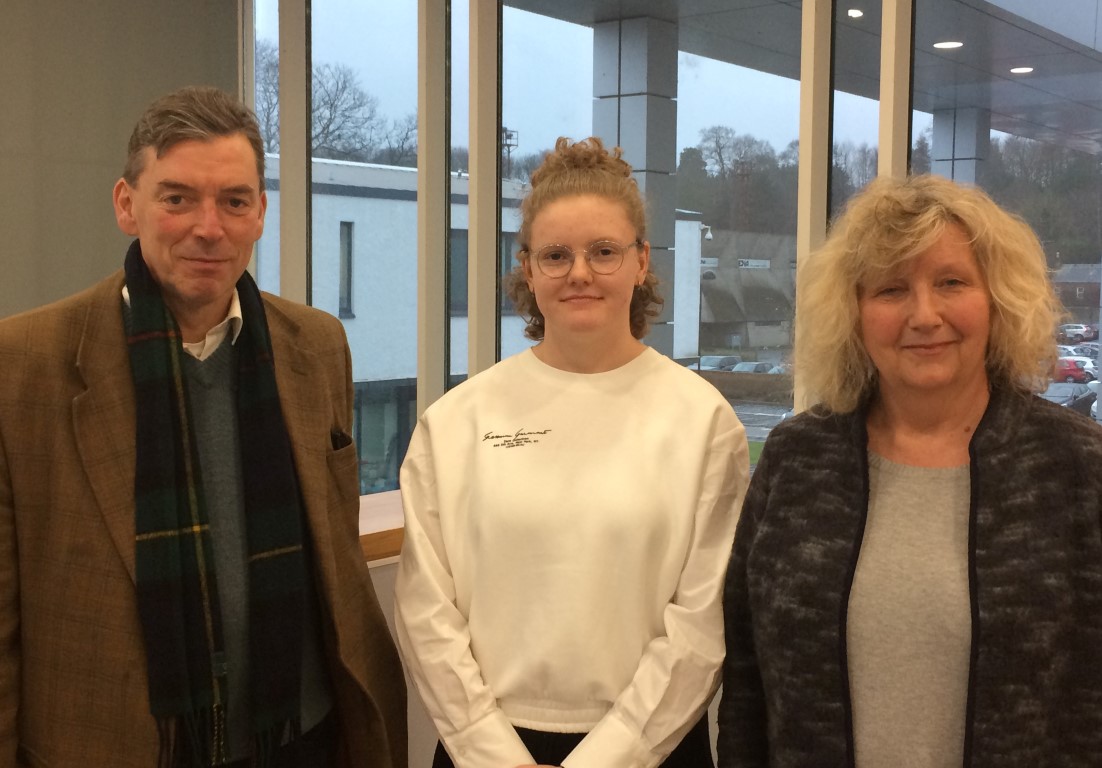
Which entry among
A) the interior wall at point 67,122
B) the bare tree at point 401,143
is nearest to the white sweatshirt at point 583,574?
the bare tree at point 401,143

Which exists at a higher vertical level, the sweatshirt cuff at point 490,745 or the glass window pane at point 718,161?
the glass window pane at point 718,161

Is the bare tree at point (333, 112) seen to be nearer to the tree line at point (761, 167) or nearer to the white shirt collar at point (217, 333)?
the tree line at point (761, 167)

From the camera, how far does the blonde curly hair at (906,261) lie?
165cm

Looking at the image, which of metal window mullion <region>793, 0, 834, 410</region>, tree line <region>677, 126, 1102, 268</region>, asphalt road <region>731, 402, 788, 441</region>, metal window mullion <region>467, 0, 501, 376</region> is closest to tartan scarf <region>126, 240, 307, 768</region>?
tree line <region>677, 126, 1102, 268</region>

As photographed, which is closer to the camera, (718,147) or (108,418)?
(108,418)

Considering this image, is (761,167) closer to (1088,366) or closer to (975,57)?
(975,57)

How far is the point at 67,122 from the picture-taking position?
15.9 feet

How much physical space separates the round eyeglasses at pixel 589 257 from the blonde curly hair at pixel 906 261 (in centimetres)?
35

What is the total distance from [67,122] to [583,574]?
406 centimetres

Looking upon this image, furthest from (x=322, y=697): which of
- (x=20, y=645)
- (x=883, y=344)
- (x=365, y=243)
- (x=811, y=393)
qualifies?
(x=365, y=243)

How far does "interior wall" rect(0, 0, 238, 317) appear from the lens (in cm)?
470

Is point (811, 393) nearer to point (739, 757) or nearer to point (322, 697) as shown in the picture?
point (739, 757)

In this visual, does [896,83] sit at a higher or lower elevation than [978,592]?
higher

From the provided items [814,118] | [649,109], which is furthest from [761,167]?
[649,109]
